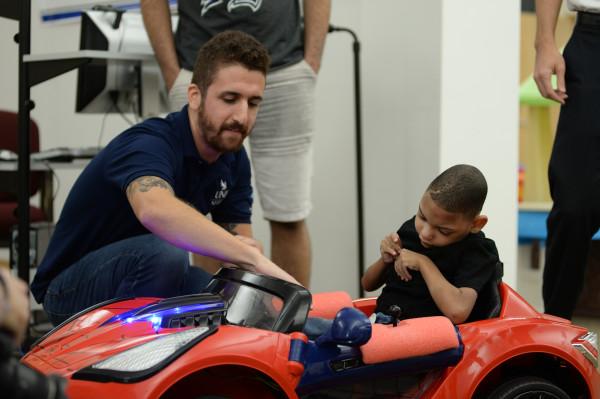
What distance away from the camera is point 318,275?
3939mm

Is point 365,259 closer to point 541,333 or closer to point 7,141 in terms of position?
point 7,141

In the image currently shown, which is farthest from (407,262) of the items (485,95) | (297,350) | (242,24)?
(485,95)

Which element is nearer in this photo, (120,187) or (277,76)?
(120,187)

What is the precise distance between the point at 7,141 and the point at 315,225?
1.43 metres

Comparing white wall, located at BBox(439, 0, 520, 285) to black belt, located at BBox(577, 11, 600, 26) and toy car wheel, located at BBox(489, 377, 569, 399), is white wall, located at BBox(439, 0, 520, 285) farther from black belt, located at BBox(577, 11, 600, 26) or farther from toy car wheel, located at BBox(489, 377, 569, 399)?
toy car wheel, located at BBox(489, 377, 569, 399)

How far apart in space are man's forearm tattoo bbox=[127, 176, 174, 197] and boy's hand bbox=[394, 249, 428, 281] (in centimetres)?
49

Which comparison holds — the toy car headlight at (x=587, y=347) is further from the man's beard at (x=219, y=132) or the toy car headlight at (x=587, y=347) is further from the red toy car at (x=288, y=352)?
the man's beard at (x=219, y=132)

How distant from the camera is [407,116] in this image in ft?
10.7

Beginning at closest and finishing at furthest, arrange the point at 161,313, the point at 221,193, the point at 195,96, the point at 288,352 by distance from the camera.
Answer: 1. the point at 288,352
2. the point at 161,313
3. the point at 195,96
4. the point at 221,193

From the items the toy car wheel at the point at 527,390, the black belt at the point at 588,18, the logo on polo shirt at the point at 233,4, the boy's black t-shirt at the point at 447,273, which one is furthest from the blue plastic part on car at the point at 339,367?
the logo on polo shirt at the point at 233,4

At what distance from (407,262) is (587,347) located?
38cm

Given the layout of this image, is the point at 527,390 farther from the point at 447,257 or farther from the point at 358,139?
the point at 358,139

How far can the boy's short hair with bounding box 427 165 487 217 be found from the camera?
67.4 inches

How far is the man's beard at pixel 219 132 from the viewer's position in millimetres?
1914
